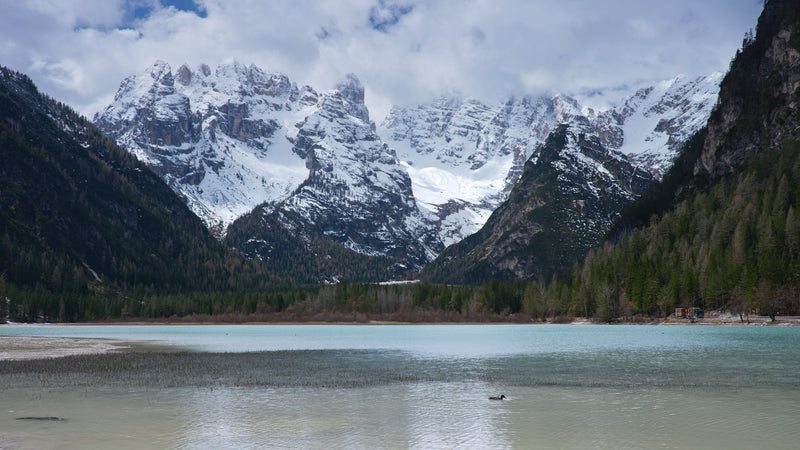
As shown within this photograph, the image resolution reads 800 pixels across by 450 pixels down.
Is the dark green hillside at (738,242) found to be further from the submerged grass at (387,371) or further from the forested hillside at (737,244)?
the submerged grass at (387,371)

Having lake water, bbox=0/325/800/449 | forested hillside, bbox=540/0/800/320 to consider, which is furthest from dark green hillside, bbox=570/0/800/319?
lake water, bbox=0/325/800/449

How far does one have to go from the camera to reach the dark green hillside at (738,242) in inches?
4943

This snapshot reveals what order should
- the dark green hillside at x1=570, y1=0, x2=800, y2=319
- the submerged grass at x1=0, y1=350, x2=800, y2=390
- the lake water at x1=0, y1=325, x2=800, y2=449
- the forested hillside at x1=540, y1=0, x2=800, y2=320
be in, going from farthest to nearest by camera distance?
the forested hillside at x1=540, y1=0, x2=800, y2=320 < the dark green hillside at x1=570, y1=0, x2=800, y2=319 < the submerged grass at x1=0, y1=350, x2=800, y2=390 < the lake water at x1=0, y1=325, x2=800, y2=449

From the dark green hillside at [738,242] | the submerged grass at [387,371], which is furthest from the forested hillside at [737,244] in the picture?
the submerged grass at [387,371]

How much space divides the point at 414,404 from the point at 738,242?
126 m

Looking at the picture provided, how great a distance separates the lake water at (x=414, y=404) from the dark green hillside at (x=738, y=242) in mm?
74678

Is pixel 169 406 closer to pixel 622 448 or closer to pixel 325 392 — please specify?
pixel 325 392

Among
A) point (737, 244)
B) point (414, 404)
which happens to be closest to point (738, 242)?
point (737, 244)

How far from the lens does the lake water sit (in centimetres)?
2708

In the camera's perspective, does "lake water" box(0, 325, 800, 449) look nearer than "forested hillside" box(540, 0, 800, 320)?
Yes

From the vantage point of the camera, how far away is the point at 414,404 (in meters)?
35.7

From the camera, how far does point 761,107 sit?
196125 mm

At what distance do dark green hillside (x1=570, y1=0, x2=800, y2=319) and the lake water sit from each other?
245 ft

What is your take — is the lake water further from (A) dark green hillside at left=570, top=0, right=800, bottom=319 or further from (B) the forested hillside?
(A) dark green hillside at left=570, top=0, right=800, bottom=319
